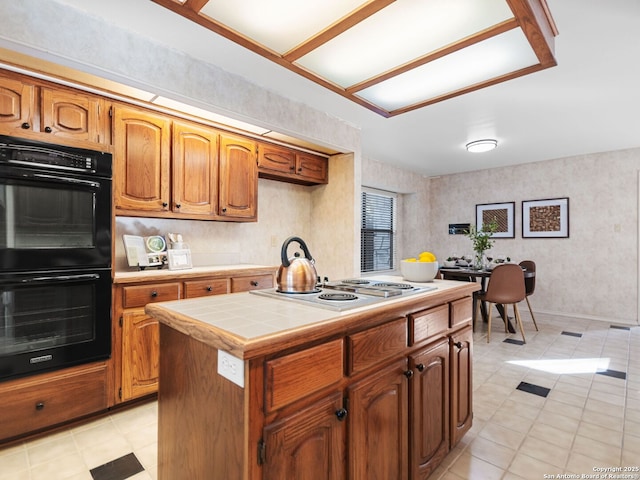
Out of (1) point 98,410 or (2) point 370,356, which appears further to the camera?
(1) point 98,410

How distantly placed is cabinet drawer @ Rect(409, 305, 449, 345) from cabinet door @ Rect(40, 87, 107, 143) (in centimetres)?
225

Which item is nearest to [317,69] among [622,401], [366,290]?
[366,290]

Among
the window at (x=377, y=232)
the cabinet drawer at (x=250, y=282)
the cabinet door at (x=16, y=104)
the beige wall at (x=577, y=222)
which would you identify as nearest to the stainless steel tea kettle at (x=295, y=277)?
the cabinet drawer at (x=250, y=282)

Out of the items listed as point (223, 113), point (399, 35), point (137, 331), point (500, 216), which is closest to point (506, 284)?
point (500, 216)

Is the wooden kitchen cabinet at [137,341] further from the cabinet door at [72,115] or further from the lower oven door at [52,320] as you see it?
the cabinet door at [72,115]

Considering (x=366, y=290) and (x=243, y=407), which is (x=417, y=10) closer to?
(x=366, y=290)

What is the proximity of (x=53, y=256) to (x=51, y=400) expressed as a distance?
2.71 feet

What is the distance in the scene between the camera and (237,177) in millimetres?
3074

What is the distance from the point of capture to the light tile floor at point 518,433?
1712 mm

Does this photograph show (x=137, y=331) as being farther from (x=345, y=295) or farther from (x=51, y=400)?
(x=345, y=295)

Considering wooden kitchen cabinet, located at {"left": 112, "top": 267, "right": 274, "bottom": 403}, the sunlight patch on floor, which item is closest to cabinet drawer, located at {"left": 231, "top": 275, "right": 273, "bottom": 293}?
wooden kitchen cabinet, located at {"left": 112, "top": 267, "right": 274, "bottom": 403}

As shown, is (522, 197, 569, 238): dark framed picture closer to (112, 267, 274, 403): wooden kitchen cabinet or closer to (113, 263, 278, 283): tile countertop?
(113, 263, 278, 283): tile countertop

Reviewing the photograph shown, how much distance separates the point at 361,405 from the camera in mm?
1182

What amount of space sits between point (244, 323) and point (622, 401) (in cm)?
294
